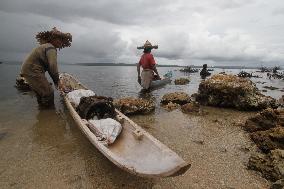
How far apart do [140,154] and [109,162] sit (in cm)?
90

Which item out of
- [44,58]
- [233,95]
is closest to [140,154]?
[44,58]

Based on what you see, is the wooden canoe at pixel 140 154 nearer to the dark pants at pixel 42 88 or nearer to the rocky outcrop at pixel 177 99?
the dark pants at pixel 42 88

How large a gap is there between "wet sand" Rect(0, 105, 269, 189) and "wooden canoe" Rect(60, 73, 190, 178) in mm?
411

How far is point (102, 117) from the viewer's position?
773cm

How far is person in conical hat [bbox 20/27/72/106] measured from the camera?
10008 millimetres

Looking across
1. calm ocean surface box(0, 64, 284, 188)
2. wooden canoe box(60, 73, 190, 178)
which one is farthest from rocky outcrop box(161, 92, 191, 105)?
wooden canoe box(60, 73, 190, 178)

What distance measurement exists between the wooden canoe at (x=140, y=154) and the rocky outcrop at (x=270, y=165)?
2.21m

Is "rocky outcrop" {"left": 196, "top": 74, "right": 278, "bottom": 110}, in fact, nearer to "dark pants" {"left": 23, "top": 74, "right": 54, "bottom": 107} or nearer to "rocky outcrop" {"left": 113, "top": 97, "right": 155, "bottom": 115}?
"rocky outcrop" {"left": 113, "top": 97, "right": 155, "bottom": 115}

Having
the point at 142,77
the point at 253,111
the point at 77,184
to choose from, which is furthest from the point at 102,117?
the point at 142,77

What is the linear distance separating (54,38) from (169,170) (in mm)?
8090

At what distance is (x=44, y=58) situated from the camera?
1035cm

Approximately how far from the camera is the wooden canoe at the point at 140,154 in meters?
4.11

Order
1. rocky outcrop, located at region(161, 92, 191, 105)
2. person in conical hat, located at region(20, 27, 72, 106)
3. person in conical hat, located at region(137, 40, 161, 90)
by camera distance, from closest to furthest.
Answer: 1. person in conical hat, located at region(20, 27, 72, 106)
2. rocky outcrop, located at region(161, 92, 191, 105)
3. person in conical hat, located at region(137, 40, 161, 90)

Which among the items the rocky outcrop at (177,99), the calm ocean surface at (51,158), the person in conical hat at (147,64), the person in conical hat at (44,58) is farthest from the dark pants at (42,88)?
the person in conical hat at (147,64)
